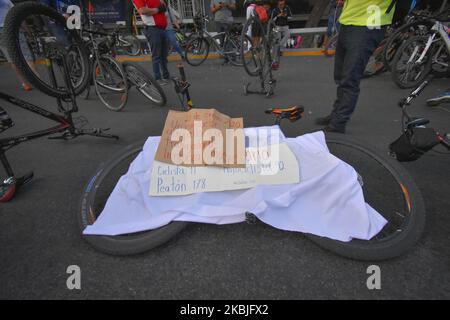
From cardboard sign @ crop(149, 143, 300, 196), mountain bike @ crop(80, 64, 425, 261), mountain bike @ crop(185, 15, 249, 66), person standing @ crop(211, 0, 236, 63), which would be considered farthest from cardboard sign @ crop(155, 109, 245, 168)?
person standing @ crop(211, 0, 236, 63)

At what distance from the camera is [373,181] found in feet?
5.74

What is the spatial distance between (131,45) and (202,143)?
7320mm

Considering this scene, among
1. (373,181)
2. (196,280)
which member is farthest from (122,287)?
(373,181)

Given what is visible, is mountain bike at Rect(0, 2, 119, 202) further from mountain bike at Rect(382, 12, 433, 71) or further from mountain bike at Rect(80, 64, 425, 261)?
mountain bike at Rect(382, 12, 433, 71)

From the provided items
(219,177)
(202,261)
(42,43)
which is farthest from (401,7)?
(42,43)

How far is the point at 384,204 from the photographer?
1.58 m

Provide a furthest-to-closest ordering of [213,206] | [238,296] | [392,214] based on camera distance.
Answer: [392,214] < [213,206] < [238,296]

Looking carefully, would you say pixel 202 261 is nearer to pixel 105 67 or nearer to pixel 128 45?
pixel 105 67

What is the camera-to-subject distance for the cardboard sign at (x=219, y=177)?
1415 mm

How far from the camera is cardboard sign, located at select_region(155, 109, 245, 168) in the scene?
1463 mm

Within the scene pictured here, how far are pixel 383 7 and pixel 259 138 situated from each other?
1.69 metres

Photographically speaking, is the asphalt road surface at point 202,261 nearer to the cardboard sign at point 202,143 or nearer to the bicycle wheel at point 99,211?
the bicycle wheel at point 99,211

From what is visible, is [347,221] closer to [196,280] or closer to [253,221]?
[253,221]

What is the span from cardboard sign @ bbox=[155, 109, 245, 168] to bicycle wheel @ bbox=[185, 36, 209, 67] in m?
5.03
